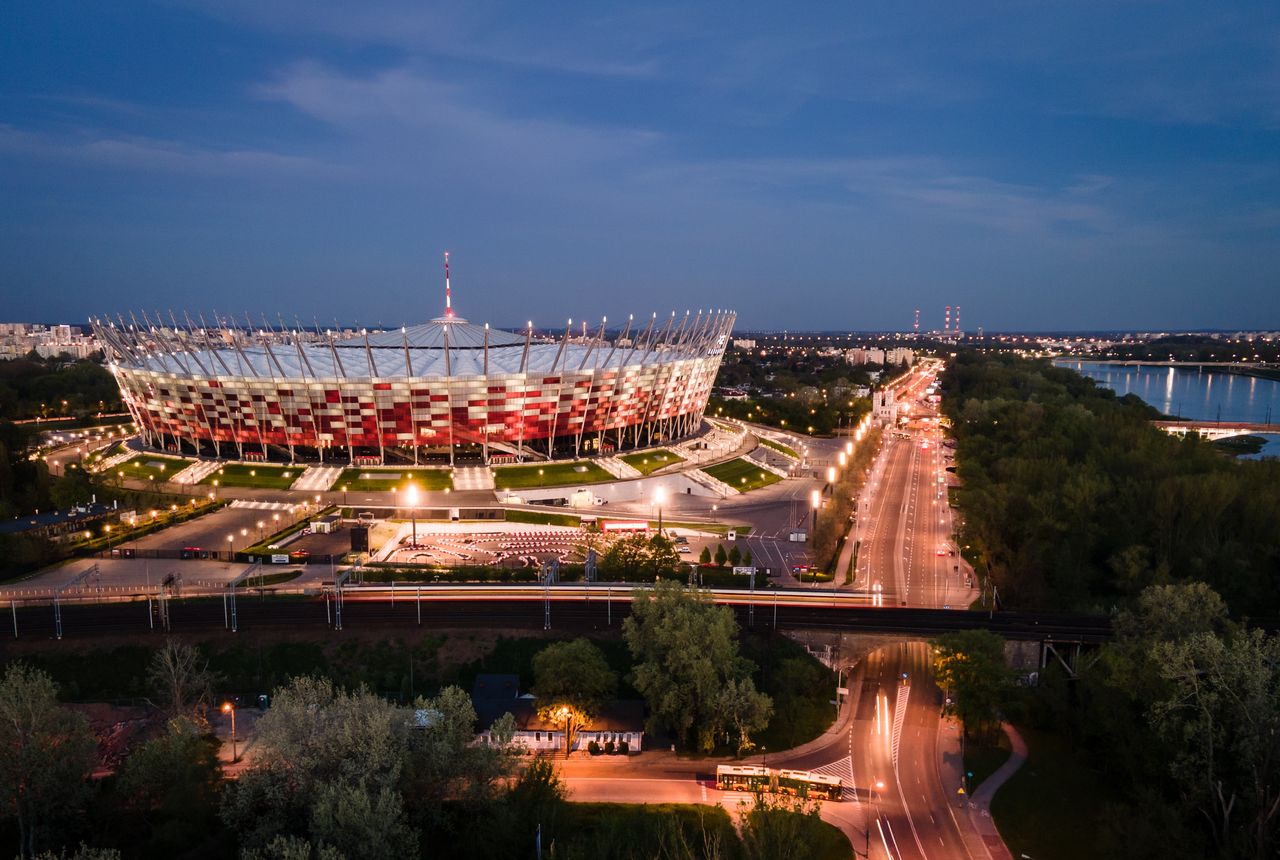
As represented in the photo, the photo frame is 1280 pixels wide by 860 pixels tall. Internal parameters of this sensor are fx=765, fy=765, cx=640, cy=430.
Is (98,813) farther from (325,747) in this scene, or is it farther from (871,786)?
(871,786)

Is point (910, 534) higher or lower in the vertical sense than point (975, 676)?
lower

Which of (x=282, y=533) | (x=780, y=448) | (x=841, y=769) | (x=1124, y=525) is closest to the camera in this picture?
(x=841, y=769)

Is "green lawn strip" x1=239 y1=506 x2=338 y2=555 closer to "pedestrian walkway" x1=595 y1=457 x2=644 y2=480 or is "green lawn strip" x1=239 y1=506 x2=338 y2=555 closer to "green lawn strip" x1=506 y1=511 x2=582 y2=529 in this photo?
"green lawn strip" x1=506 y1=511 x2=582 y2=529

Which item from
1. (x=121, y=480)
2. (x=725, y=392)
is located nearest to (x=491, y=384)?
(x=121, y=480)

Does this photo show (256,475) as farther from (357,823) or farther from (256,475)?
(357,823)

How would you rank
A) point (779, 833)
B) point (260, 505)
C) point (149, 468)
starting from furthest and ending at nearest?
point (149, 468) → point (260, 505) → point (779, 833)

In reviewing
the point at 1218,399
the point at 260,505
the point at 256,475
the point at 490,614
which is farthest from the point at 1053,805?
the point at 1218,399
